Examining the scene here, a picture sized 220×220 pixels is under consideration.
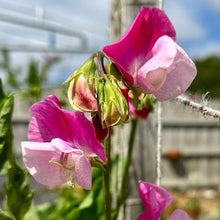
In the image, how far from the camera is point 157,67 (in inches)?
12.3

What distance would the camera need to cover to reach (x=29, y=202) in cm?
51

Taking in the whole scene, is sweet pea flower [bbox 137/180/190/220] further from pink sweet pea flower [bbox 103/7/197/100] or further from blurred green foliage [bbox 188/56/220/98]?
blurred green foliage [bbox 188/56/220/98]

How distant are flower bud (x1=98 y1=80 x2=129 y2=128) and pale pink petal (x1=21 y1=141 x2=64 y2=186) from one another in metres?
0.06

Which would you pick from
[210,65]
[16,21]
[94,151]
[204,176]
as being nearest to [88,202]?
[94,151]

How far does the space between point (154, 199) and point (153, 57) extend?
0.14 metres

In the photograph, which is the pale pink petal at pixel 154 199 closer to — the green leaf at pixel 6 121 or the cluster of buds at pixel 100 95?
the cluster of buds at pixel 100 95

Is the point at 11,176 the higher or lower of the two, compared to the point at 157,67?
lower

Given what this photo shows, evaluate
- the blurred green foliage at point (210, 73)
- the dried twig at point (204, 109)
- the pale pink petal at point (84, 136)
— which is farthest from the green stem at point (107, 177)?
the blurred green foliage at point (210, 73)

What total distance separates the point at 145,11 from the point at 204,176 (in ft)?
16.6

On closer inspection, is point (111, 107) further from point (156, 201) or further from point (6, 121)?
point (6, 121)

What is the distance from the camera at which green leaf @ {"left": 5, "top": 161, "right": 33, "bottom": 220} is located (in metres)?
0.49

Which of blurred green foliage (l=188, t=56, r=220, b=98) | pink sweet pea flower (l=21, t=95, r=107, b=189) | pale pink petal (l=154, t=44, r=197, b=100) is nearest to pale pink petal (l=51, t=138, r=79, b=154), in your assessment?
pink sweet pea flower (l=21, t=95, r=107, b=189)

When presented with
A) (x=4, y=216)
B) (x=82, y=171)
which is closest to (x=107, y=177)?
(x=82, y=171)

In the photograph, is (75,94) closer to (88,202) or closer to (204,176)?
(88,202)
